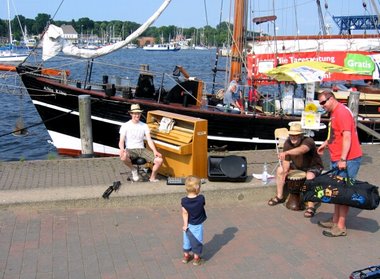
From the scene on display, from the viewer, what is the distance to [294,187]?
22.0ft

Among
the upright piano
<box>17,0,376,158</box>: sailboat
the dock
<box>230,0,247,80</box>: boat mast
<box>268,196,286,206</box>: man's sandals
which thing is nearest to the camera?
the dock

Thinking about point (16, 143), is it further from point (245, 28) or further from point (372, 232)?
point (372, 232)

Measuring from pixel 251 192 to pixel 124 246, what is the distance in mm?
2348

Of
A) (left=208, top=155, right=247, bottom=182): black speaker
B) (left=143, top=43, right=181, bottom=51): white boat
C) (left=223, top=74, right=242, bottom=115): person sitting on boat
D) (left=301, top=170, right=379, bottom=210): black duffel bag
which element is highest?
(left=223, top=74, right=242, bottom=115): person sitting on boat

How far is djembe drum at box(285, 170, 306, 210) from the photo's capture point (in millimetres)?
6730

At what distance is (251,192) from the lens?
279 inches

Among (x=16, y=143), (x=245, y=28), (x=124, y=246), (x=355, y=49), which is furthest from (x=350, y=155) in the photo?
(x=16, y=143)

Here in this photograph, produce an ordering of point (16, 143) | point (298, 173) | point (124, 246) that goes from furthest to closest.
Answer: point (16, 143)
point (298, 173)
point (124, 246)

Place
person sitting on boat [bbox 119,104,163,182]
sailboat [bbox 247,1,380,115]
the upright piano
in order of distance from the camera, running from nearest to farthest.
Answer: the upright piano, person sitting on boat [bbox 119,104,163,182], sailboat [bbox 247,1,380,115]

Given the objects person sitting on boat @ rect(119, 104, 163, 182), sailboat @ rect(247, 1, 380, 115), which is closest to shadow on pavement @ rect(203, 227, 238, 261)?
person sitting on boat @ rect(119, 104, 163, 182)

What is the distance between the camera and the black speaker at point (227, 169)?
23.9 feet

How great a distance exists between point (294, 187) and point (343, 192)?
45.7 inches

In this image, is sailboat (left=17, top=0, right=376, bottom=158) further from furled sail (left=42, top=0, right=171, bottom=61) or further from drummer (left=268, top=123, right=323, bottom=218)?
drummer (left=268, top=123, right=323, bottom=218)

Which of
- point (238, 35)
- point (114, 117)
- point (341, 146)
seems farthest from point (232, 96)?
point (341, 146)
